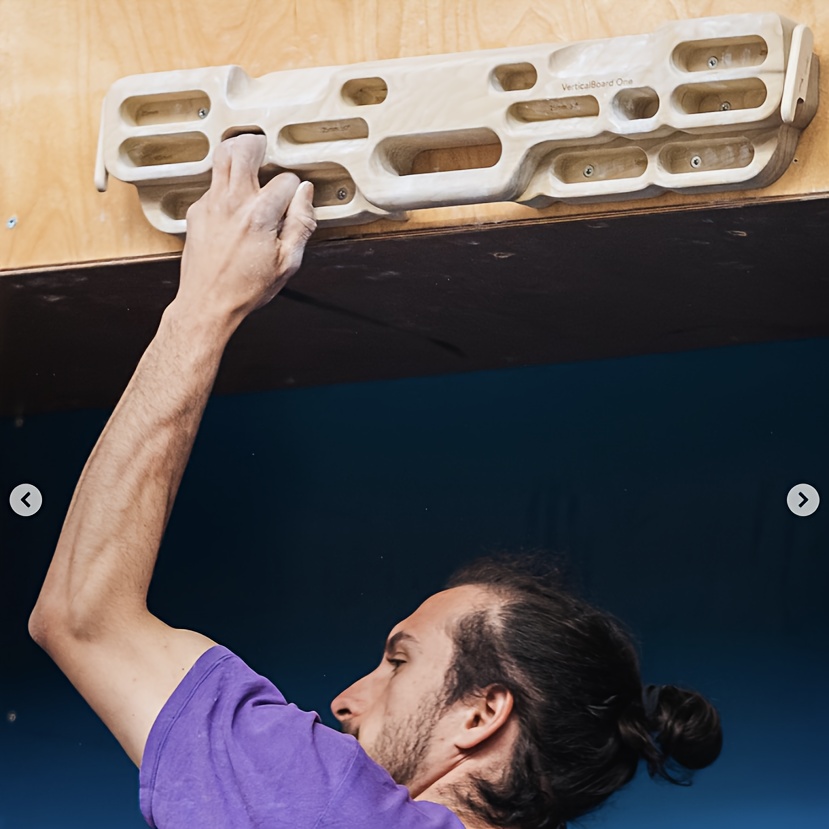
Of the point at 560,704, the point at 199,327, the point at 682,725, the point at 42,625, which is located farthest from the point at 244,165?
the point at 682,725

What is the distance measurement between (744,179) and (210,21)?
A: 0.42 m

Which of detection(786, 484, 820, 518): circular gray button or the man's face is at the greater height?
detection(786, 484, 820, 518): circular gray button

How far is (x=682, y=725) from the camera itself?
1.10 metres

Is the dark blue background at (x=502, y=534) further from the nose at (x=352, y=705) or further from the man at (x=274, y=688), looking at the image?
the nose at (x=352, y=705)

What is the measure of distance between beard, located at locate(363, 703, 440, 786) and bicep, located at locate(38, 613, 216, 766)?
0.65 feet

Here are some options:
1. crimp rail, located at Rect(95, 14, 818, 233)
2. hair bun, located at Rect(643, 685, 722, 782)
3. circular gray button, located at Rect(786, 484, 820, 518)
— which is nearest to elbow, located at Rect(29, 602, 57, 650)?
crimp rail, located at Rect(95, 14, 818, 233)

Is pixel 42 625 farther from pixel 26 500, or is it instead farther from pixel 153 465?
pixel 26 500

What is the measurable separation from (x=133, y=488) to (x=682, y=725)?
1.64ft

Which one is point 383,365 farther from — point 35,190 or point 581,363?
point 35,190

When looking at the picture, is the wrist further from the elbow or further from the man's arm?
the elbow

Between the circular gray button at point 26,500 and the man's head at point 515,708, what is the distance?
501mm

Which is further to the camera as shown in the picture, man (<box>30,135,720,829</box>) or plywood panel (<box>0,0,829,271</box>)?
plywood panel (<box>0,0,829,271</box>)

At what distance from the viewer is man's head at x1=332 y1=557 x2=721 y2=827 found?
0.98 m

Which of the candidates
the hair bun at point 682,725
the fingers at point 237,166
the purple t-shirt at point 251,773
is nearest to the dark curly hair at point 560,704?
the hair bun at point 682,725
